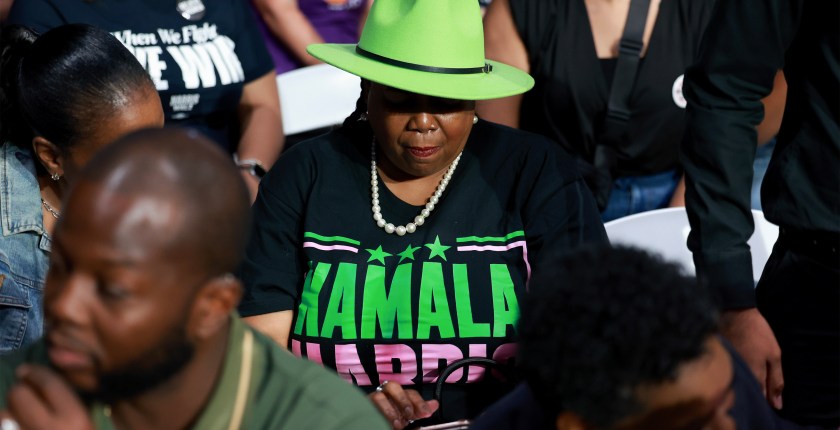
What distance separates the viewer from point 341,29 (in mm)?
4359

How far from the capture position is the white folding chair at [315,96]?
12.7 ft

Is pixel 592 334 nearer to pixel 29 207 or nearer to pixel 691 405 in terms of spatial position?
pixel 691 405

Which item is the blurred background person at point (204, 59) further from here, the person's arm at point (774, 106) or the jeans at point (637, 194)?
the person's arm at point (774, 106)

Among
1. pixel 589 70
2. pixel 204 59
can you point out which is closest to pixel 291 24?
pixel 204 59

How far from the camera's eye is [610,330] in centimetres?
152

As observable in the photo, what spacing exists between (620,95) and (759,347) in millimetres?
1350

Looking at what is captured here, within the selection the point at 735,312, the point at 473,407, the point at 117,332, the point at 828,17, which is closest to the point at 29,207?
the point at 473,407

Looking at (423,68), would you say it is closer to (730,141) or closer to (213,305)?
(730,141)

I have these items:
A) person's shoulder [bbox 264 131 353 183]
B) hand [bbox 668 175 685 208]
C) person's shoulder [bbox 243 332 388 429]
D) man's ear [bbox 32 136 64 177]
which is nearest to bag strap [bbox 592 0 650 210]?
hand [bbox 668 175 685 208]

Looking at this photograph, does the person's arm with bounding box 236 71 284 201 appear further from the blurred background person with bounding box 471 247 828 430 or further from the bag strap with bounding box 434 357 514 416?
the blurred background person with bounding box 471 247 828 430

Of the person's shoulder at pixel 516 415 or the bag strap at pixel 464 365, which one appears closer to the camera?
the person's shoulder at pixel 516 415

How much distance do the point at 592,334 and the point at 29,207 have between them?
1.68 meters

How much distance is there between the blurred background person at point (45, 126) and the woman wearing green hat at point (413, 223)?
39cm

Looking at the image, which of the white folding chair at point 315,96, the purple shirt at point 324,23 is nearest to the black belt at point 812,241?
the white folding chair at point 315,96
